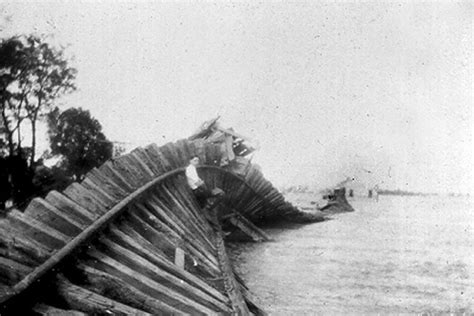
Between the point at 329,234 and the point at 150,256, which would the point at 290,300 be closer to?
the point at 150,256

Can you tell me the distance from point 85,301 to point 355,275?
19.9ft

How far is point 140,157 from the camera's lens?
6.71m

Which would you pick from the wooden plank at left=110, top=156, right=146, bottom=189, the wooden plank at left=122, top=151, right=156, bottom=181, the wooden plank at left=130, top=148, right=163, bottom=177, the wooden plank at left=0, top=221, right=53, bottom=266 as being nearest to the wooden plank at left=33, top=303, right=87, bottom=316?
the wooden plank at left=0, top=221, right=53, bottom=266

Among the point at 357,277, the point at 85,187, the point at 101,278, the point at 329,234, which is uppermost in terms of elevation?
the point at 85,187

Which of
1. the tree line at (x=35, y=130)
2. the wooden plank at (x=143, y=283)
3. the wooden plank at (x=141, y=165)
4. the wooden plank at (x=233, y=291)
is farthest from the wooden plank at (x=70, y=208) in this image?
the tree line at (x=35, y=130)

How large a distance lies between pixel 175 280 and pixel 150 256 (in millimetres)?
340

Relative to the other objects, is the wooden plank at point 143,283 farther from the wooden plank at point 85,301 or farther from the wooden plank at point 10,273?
the wooden plank at point 10,273

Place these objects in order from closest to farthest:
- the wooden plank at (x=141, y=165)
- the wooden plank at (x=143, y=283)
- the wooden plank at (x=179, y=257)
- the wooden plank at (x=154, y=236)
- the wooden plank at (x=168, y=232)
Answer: the wooden plank at (x=143, y=283) → the wooden plank at (x=179, y=257) → the wooden plank at (x=154, y=236) → the wooden plank at (x=168, y=232) → the wooden plank at (x=141, y=165)

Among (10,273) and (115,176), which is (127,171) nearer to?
(115,176)

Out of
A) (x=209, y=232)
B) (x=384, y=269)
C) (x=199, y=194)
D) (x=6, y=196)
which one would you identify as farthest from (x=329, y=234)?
(x=6, y=196)

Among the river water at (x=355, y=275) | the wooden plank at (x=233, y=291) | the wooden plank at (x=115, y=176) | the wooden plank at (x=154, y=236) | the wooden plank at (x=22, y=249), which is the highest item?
the wooden plank at (x=115, y=176)

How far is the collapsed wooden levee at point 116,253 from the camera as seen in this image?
2600 mm

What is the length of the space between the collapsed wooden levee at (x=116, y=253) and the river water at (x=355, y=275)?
3.70 ft

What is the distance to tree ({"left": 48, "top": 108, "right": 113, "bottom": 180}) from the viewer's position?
90.8 feet
